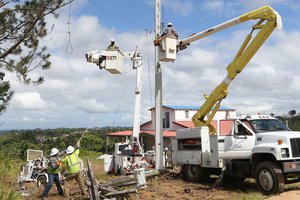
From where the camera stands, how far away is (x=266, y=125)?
13070 millimetres

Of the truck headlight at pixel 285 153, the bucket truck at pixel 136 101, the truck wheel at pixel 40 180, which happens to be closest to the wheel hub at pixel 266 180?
the truck headlight at pixel 285 153

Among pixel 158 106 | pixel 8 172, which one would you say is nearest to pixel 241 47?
pixel 158 106

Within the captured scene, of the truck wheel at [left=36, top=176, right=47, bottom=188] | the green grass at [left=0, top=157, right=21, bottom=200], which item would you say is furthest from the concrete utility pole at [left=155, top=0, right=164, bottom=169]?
the green grass at [left=0, top=157, right=21, bottom=200]

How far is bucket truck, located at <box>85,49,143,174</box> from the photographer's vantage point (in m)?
16.0

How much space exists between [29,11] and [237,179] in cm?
968

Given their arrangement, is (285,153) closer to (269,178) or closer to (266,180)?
(269,178)

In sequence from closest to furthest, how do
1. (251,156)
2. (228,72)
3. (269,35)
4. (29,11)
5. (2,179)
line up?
(29,11) < (251,156) < (269,35) < (228,72) < (2,179)

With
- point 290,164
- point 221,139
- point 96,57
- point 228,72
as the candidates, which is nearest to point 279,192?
point 290,164

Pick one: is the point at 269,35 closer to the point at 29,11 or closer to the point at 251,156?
the point at 251,156

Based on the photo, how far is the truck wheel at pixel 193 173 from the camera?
15008mm

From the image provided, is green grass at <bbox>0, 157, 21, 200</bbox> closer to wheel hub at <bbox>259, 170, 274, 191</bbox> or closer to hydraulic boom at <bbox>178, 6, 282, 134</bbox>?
hydraulic boom at <bbox>178, 6, 282, 134</bbox>

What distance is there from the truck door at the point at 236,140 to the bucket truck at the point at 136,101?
17.8 feet

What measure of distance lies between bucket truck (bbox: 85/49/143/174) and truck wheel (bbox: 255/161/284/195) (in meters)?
7.34

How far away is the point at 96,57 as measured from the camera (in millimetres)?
15953
